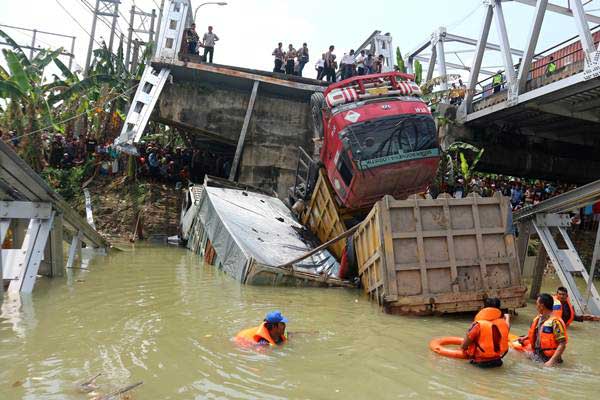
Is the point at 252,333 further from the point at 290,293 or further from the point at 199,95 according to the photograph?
the point at 199,95

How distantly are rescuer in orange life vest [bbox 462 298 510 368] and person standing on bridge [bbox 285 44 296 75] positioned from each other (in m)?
14.5

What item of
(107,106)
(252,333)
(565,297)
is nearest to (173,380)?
(252,333)

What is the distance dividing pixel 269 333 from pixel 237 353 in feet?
1.41

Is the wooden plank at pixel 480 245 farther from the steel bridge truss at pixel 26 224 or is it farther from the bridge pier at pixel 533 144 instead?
the bridge pier at pixel 533 144

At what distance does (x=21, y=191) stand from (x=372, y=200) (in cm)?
635

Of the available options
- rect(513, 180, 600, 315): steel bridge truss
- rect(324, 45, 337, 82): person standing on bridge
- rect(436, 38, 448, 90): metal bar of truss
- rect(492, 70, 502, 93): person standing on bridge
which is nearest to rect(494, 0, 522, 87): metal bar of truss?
rect(492, 70, 502, 93): person standing on bridge

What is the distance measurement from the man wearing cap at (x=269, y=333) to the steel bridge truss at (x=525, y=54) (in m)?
10.7

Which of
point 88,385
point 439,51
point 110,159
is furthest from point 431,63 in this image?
point 88,385

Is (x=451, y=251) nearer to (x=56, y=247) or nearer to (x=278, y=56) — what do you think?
(x=56, y=247)

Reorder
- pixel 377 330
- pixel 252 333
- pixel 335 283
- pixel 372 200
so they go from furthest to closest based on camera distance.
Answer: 1. pixel 372 200
2. pixel 335 283
3. pixel 377 330
4. pixel 252 333

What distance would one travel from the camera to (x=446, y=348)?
228 inches

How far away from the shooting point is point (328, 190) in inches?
424

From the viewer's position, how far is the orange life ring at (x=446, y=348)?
529cm

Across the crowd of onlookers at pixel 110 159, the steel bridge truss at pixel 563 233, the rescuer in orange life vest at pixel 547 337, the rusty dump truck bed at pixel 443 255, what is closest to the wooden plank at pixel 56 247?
the rusty dump truck bed at pixel 443 255
